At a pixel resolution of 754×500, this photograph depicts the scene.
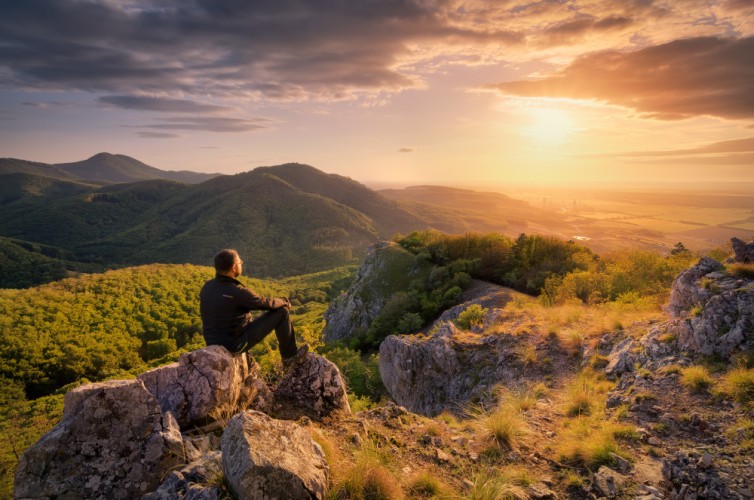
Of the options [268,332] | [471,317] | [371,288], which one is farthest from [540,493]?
[371,288]

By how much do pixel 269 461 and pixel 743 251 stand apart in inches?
541

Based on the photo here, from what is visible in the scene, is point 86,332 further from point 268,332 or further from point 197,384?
point 268,332

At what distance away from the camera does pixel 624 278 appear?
57.4 ft

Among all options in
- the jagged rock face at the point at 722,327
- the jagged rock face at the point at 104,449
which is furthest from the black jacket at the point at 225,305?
the jagged rock face at the point at 722,327

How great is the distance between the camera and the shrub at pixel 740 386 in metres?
6.59

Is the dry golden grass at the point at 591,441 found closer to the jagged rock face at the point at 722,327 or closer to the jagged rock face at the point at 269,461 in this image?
the jagged rock face at the point at 722,327

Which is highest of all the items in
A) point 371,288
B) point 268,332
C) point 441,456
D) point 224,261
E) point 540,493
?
point 224,261

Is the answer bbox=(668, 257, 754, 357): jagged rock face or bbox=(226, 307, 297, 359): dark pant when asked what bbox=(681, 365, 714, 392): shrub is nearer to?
bbox=(668, 257, 754, 357): jagged rock face

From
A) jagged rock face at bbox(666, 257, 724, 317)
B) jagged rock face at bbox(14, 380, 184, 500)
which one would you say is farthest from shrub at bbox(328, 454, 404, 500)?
jagged rock face at bbox(666, 257, 724, 317)

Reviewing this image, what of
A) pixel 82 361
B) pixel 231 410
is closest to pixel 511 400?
pixel 231 410

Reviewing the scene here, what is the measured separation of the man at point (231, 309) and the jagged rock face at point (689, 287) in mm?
10992

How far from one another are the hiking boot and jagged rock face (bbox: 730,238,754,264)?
12496mm

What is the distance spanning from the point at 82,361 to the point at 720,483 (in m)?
71.6

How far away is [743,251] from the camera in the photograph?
33.6 ft
